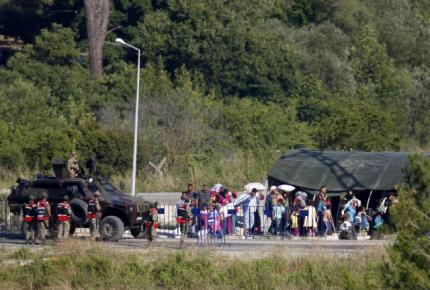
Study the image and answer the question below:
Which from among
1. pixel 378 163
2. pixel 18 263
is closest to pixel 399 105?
pixel 378 163

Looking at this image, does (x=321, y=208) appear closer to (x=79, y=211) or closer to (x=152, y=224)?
(x=152, y=224)

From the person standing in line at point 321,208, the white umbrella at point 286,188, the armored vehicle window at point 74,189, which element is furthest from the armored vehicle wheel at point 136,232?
the white umbrella at point 286,188

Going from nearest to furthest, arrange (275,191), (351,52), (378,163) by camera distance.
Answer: (275,191)
(378,163)
(351,52)

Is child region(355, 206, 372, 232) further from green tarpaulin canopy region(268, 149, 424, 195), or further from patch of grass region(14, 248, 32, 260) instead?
patch of grass region(14, 248, 32, 260)

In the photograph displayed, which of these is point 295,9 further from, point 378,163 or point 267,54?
point 378,163

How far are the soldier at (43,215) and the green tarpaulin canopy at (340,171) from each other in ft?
30.0

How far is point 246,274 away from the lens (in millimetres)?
26562

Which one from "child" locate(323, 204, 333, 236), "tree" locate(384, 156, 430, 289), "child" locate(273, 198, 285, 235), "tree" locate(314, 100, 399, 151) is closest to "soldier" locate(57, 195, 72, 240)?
"child" locate(273, 198, 285, 235)

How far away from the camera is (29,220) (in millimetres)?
31984

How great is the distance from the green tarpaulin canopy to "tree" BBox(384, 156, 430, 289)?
19496mm

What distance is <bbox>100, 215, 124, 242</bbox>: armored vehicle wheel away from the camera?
32156mm

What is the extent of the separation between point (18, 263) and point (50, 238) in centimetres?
403

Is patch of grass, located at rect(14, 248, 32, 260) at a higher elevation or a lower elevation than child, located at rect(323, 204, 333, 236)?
lower

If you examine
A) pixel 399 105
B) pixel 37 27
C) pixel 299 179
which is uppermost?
pixel 37 27
